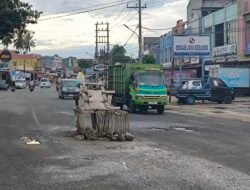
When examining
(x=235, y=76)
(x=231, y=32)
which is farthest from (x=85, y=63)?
(x=235, y=76)

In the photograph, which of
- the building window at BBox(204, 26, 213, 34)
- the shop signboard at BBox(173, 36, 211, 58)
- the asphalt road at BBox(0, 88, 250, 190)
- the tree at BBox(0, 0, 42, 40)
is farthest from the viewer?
the building window at BBox(204, 26, 213, 34)

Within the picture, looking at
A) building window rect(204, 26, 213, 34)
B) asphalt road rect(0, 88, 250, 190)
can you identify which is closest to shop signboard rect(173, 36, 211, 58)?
building window rect(204, 26, 213, 34)

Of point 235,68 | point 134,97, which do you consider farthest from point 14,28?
point 235,68

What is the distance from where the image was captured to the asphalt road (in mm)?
9555

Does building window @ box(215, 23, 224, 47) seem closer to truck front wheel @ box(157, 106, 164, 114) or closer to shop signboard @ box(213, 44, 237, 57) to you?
shop signboard @ box(213, 44, 237, 57)

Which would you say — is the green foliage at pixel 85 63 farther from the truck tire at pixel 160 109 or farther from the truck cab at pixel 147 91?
the truck tire at pixel 160 109

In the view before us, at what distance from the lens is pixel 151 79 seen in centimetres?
3048

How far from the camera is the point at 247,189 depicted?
8.97m

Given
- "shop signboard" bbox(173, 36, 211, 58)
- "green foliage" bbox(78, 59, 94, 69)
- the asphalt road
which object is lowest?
the asphalt road

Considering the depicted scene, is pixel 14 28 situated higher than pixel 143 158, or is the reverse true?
pixel 14 28

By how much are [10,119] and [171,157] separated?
12771mm

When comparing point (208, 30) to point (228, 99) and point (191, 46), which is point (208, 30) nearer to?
point (191, 46)

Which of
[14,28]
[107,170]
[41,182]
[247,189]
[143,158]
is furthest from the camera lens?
[14,28]

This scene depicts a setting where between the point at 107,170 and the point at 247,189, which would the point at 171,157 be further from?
the point at 247,189
